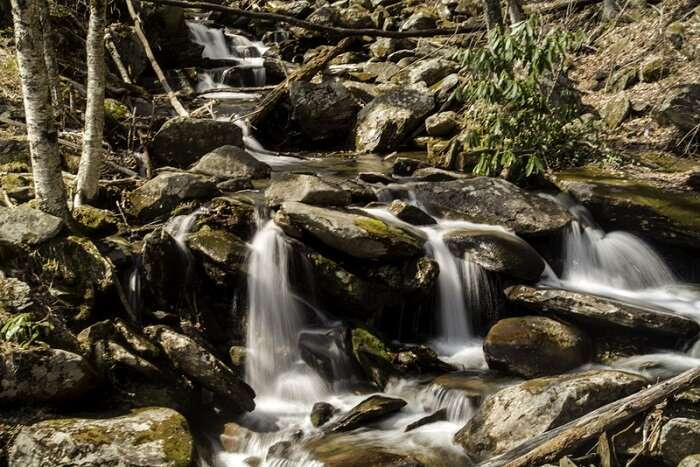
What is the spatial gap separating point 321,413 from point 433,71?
40.1ft

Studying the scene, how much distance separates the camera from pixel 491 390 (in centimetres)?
646

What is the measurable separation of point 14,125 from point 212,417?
6.94m

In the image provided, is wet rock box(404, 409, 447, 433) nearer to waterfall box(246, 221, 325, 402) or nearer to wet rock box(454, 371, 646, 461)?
wet rock box(454, 371, 646, 461)

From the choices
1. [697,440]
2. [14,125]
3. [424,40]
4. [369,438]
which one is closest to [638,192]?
[697,440]

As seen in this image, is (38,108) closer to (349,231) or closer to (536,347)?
(349,231)

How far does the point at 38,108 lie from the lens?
21.2ft

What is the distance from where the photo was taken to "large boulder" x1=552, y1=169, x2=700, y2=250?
8.55 metres

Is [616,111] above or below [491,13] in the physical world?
below

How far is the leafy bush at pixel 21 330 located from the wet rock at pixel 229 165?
4.78 metres

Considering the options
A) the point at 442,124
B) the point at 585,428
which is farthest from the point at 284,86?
the point at 585,428

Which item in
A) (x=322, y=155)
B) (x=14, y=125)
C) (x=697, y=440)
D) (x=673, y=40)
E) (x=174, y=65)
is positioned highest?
(x=174, y=65)

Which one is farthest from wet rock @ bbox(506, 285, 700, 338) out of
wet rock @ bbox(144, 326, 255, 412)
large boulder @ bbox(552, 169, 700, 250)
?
wet rock @ bbox(144, 326, 255, 412)

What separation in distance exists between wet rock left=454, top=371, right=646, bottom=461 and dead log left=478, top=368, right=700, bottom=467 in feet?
0.84

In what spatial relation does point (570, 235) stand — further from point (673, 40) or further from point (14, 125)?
point (14, 125)
